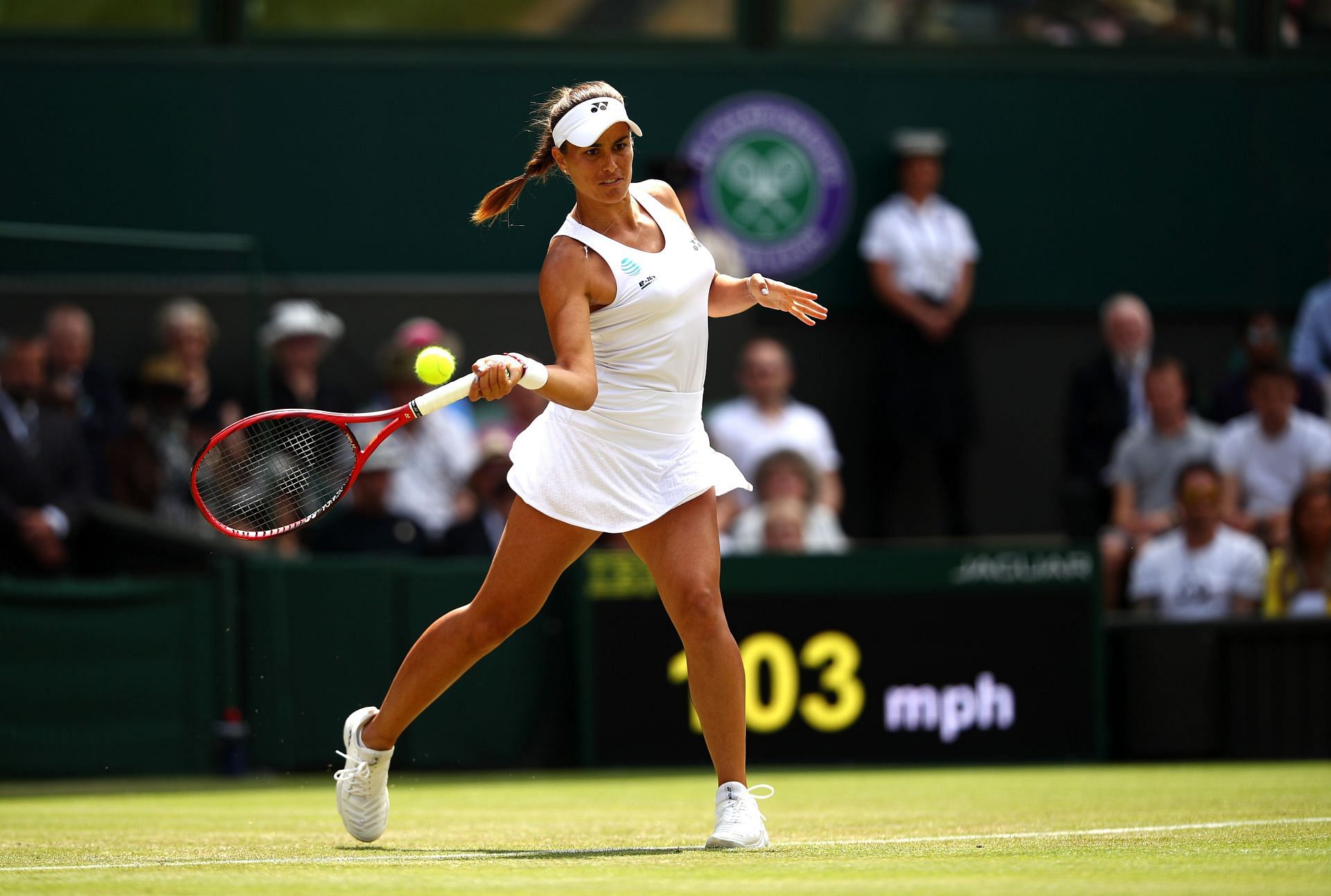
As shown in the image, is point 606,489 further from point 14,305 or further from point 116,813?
point 14,305

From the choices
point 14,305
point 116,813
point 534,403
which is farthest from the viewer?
point 534,403

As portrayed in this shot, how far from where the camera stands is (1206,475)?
32.0 feet

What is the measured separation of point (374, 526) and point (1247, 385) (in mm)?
4804

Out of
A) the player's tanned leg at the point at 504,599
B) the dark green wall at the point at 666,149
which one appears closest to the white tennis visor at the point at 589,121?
the player's tanned leg at the point at 504,599

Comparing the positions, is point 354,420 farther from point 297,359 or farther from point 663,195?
point 297,359

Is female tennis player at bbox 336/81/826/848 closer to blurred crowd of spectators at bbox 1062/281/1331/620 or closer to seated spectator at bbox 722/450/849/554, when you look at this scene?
seated spectator at bbox 722/450/849/554

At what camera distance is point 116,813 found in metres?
6.90

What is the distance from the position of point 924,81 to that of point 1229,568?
4036 millimetres

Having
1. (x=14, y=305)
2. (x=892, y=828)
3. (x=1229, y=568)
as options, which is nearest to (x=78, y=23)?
(x=14, y=305)

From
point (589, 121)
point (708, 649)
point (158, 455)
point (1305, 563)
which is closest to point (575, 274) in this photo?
point (589, 121)

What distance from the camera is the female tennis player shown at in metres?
5.27

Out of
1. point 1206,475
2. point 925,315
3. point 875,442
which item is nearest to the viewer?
point 1206,475

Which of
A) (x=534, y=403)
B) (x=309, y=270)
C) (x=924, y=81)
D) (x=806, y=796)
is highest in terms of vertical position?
(x=924, y=81)

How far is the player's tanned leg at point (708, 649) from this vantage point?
207 inches
